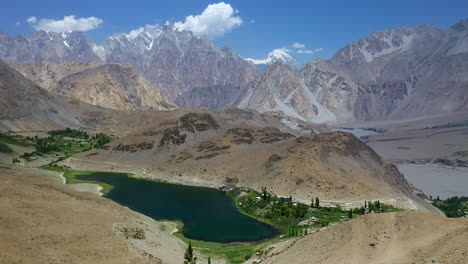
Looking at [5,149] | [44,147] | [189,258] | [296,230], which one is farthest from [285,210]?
[44,147]

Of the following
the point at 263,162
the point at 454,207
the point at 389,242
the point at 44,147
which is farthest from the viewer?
the point at 44,147

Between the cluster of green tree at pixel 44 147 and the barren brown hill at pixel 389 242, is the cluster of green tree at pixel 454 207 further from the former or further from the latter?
the cluster of green tree at pixel 44 147

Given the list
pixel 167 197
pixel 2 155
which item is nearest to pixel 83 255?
pixel 167 197

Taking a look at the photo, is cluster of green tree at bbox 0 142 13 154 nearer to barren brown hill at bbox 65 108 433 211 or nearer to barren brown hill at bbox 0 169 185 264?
barren brown hill at bbox 65 108 433 211

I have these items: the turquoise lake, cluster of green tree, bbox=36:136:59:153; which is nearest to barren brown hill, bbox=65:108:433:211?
the turquoise lake

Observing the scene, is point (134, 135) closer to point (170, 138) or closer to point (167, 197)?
point (170, 138)

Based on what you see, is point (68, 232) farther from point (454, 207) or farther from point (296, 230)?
point (454, 207)

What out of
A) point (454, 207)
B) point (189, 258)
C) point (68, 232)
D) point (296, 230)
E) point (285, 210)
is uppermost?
point (68, 232)

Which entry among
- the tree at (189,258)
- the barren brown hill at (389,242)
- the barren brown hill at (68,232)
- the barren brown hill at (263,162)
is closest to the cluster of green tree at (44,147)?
the barren brown hill at (263,162)
